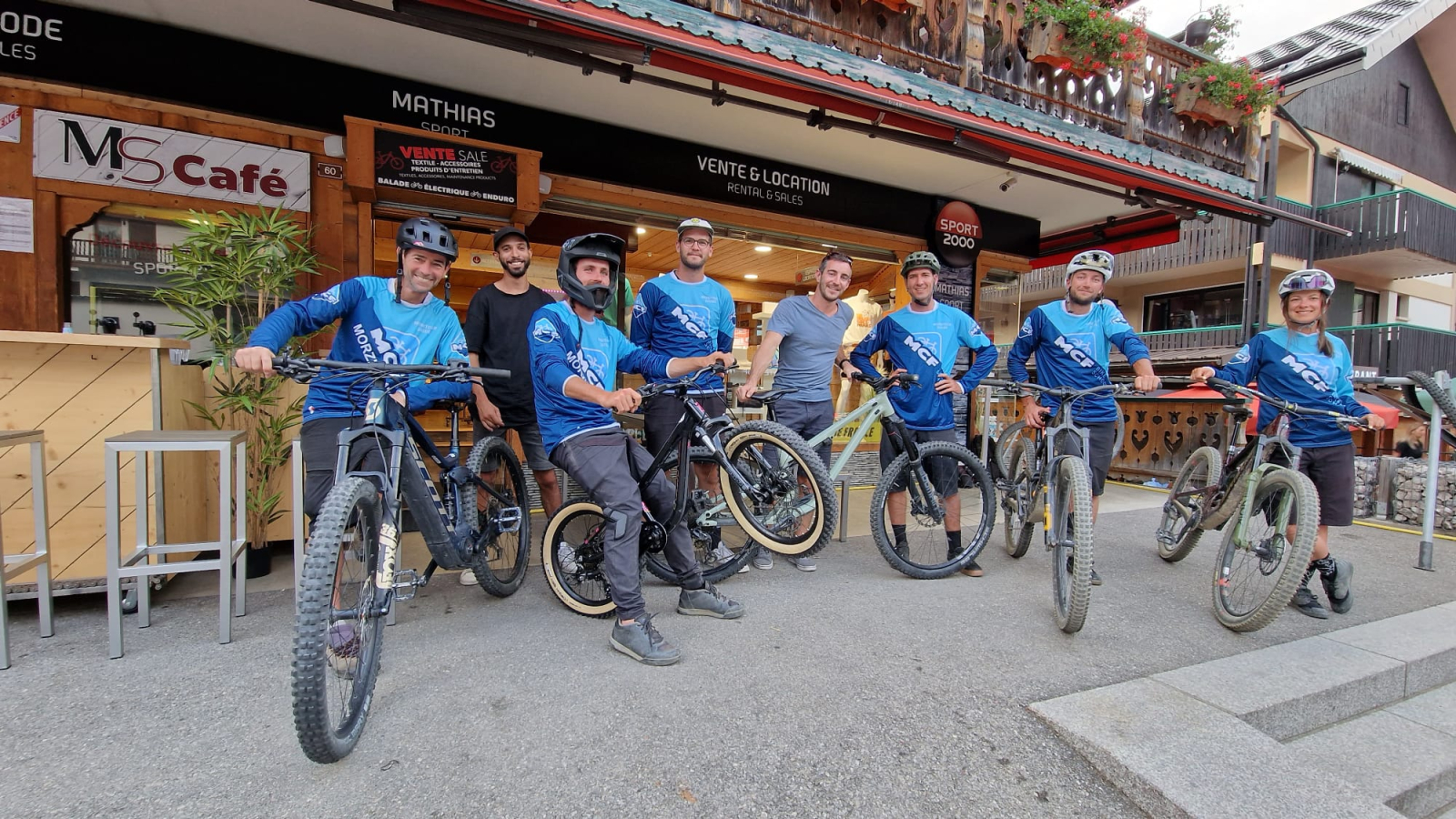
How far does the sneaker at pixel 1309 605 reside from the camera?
3.31 meters

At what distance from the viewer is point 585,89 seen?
15.3ft

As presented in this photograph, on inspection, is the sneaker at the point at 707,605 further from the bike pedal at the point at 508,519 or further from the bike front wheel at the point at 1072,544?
the bike front wheel at the point at 1072,544

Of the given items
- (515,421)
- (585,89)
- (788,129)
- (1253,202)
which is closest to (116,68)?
(585,89)

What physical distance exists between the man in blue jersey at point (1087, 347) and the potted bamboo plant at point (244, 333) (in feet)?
14.5

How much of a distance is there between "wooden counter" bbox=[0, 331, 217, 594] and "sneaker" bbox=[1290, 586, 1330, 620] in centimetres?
596

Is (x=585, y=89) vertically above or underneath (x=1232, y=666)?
above

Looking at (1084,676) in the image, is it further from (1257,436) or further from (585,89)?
(585,89)

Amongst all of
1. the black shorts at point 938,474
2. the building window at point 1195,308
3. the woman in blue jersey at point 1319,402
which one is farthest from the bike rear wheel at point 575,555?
the building window at point 1195,308

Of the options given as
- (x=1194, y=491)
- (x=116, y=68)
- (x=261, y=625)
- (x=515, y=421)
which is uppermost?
(x=116, y=68)

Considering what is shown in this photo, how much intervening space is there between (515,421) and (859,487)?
175 inches

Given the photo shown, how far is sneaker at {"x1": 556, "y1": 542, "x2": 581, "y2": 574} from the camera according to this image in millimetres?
2951

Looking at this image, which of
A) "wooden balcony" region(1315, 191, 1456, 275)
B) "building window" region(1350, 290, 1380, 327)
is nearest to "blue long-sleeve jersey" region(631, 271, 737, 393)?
"wooden balcony" region(1315, 191, 1456, 275)

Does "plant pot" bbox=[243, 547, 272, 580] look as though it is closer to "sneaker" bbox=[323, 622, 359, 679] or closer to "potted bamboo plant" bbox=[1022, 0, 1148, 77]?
"sneaker" bbox=[323, 622, 359, 679]

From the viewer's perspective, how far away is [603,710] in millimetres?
A: 2102
